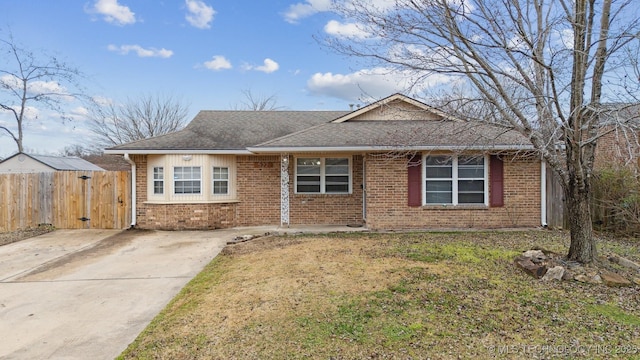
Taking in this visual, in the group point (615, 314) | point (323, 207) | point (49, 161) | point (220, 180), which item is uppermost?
point (49, 161)

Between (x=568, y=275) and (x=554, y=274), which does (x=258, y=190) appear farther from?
(x=568, y=275)

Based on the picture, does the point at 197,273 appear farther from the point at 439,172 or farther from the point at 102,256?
the point at 439,172

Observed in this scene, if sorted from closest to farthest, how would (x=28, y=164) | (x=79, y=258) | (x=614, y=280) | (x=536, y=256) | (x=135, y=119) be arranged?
(x=614, y=280), (x=536, y=256), (x=79, y=258), (x=28, y=164), (x=135, y=119)

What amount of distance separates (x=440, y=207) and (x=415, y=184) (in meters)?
0.98

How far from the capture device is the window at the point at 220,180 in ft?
39.0

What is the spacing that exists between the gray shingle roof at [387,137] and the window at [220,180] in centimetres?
188

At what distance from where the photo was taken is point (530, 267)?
5680 millimetres

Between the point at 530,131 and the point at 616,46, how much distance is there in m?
1.59

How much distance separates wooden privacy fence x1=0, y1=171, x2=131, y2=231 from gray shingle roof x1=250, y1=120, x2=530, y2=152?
4.99 meters

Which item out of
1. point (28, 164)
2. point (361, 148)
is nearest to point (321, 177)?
point (361, 148)

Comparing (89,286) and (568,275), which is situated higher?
(568,275)

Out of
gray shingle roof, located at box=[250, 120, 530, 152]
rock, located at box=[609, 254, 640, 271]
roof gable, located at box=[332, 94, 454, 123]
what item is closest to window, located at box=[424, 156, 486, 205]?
gray shingle roof, located at box=[250, 120, 530, 152]

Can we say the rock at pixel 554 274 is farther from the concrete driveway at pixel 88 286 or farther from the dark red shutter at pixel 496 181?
the concrete driveway at pixel 88 286

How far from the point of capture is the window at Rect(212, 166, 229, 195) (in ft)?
39.0
